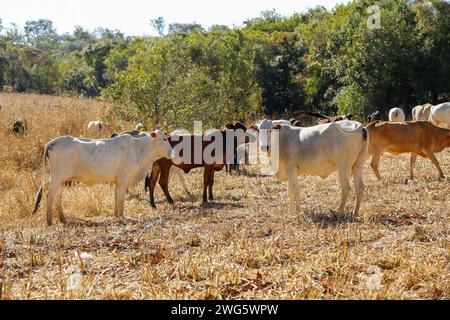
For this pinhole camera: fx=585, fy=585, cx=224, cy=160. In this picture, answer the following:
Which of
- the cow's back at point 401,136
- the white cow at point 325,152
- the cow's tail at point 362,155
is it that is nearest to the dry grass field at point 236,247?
the white cow at point 325,152

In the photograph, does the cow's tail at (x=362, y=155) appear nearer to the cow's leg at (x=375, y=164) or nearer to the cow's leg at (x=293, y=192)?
the cow's leg at (x=293, y=192)

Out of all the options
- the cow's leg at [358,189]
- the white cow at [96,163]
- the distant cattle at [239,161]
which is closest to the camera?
the cow's leg at [358,189]

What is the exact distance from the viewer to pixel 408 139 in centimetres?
1330

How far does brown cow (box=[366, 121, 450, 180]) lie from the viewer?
13.3m

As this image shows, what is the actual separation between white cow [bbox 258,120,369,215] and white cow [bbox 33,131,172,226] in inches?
97.4

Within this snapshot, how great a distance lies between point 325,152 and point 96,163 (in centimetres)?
387

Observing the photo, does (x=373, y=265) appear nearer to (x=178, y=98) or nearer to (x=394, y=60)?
(x=178, y=98)

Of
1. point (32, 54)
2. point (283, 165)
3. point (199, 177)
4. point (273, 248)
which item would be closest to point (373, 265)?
point (273, 248)

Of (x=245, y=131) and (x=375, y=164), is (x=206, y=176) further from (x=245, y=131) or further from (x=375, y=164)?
(x=375, y=164)

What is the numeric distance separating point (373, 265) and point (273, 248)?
1.23 metres

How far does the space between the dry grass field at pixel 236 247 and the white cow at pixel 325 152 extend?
1.61 ft

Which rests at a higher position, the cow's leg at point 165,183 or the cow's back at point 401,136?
the cow's back at point 401,136

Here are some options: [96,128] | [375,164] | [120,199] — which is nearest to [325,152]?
[120,199]

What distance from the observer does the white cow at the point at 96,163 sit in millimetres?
9734
